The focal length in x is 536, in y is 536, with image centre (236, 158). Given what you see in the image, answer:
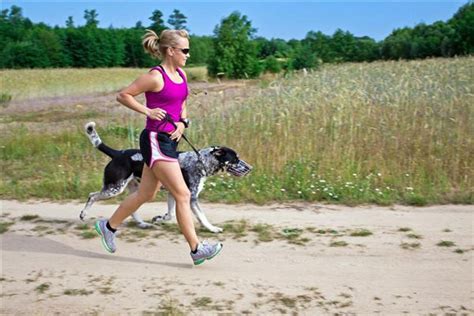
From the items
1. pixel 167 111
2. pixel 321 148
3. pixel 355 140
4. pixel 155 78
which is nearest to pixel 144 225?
pixel 167 111

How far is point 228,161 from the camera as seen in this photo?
20.9 ft

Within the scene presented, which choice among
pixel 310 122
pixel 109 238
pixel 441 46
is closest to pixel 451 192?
pixel 310 122

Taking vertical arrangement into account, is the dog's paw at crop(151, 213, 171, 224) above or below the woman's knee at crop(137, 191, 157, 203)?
below

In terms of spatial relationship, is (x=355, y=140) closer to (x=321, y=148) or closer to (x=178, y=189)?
(x=321, y=148)

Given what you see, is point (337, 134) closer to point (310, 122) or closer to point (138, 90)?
point (310, 122)

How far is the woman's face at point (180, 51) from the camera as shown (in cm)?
498

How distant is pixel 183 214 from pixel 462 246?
2.96m

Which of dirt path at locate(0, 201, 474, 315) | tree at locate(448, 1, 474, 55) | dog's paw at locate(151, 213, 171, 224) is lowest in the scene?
dirt path at locate(0, 201, 474, 315)

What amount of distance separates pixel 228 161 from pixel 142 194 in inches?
52.0

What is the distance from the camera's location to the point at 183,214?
16.9 ft

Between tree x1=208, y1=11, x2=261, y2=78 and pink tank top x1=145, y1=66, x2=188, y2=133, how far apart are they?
29855 mm

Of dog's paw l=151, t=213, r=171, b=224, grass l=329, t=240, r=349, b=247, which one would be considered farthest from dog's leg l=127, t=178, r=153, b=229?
grass l=329, t=240, r=349, b=247

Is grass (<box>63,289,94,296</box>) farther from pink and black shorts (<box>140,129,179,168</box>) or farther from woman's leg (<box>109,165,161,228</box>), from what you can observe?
pink and black shorts (<box>140,129,179,168</box>)

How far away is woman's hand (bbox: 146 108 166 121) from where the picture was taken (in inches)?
193
